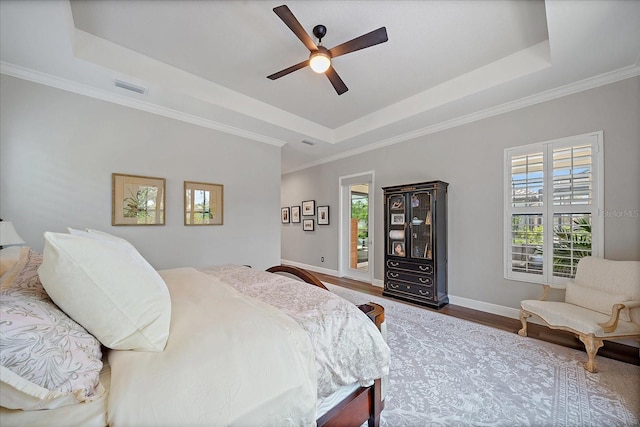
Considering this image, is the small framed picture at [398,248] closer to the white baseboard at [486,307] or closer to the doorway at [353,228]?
the white baseboard at [486,307]

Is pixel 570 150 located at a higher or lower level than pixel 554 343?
higher

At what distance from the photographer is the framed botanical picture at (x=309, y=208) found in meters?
6.26

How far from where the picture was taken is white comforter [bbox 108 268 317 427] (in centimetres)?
74

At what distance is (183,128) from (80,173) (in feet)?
4.33

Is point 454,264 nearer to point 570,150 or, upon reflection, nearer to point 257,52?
point 570,150

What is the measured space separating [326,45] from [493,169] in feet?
8.95

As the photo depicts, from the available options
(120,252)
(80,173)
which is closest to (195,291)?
(120,252)

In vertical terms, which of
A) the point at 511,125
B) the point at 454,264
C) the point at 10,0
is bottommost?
the point at 454,264

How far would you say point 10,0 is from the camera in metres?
1.77

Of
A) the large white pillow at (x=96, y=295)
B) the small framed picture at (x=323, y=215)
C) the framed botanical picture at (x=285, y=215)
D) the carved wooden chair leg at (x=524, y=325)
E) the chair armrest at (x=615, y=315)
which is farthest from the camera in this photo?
the framed botanical picture at (x=285, y=215)

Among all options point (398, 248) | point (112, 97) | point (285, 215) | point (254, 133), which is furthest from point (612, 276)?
point (285, 215)

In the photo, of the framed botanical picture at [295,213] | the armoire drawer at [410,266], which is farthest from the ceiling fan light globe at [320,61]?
the framed botanical picture at [295,213]

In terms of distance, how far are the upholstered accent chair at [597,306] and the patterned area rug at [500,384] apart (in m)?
0.23

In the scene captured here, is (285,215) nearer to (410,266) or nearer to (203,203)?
(203,203)
